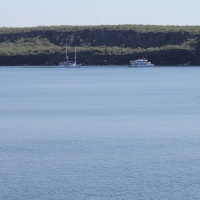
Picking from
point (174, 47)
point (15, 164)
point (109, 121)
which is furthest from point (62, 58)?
point (15, 164)

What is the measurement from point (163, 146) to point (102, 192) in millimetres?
6093

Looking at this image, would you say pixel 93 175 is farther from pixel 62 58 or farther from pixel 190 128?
pixel 62 58

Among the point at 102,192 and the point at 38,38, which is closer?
the point at 102,192

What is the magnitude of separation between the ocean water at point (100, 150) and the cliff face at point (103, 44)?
222 ft

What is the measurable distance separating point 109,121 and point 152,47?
85392 mm

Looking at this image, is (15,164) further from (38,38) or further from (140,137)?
(38,38)

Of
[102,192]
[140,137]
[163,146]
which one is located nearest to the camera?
[102,192]

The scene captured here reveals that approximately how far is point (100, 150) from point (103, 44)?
97.4 metres

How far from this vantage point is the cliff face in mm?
107688

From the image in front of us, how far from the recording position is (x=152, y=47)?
115m

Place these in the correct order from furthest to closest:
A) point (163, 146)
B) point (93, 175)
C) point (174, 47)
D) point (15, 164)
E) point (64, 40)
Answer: point (64, 40) → point (174, 47) → point (163, 146) → point (15, 164) → point (93, 175)

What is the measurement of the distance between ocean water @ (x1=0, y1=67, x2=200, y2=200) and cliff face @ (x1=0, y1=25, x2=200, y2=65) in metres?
67.7

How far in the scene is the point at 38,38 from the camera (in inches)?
4973

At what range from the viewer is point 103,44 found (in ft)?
394
